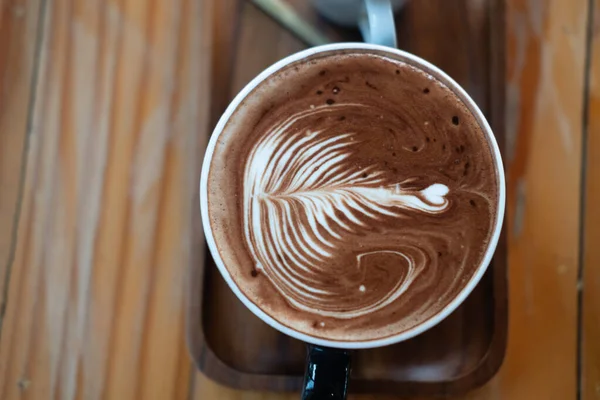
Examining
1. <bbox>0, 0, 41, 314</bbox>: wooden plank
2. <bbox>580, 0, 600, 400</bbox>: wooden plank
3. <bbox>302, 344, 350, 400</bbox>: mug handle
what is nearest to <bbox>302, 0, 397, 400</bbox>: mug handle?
<bbox>302, 344, 350, 400</bbox>: mug handle

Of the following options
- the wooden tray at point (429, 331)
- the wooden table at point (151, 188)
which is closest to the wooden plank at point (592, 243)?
the wooden table at point (151, 188)

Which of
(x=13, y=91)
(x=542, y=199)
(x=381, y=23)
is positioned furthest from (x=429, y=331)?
(x=13, y=91)

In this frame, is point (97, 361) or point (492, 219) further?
point (97, 361)

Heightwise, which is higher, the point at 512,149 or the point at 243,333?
the point at 512,149

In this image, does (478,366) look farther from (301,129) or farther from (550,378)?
(301,129)

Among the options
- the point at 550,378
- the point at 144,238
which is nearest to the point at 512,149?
the point at 550,378

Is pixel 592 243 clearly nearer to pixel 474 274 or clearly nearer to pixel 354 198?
pixel 474 274

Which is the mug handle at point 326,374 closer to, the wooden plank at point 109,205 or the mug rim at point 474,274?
the mug rim at point 474,274
